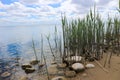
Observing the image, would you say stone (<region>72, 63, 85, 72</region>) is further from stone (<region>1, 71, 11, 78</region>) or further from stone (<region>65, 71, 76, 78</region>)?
stone (<region>1, 71, 11, 78</region>)

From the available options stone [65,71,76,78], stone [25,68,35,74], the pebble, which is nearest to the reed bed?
stone [65,71,76,78]

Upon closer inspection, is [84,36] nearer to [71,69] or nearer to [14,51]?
[71,69]

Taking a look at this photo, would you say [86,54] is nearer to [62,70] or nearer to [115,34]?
[62,70]

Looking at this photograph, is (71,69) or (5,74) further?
(5,74)

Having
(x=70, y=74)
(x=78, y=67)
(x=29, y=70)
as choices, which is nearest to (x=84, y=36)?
(x=78, y=67)

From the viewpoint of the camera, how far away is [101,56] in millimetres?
5160

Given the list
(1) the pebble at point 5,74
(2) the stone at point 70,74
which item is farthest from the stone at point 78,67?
(1) the pebble at point 5,74

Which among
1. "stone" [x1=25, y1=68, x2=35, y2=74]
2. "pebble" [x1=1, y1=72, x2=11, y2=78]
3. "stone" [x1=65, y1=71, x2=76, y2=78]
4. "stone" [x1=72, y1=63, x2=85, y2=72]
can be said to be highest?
"stone" [x1=72, y1=63, x2=85, y2=72]

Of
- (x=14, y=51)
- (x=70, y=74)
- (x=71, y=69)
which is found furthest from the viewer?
(x=14, y=51)

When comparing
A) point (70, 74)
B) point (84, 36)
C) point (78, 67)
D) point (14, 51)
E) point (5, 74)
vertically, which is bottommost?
point (14, 51)

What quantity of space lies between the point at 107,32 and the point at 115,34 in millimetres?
285

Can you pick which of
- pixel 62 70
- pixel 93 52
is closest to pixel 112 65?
pixel 93 52

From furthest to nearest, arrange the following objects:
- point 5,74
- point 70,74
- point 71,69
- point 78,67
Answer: point 5,74
point 71,69
point 78,67
point 70,74

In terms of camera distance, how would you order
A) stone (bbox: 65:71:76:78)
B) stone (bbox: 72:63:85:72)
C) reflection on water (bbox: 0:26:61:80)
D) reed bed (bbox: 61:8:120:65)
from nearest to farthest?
stone (bbox: 65:71:76:78) < stone (bbox: 72:63:85:72) < reed bed (bbox: 61:8:120:65) < reflection on water (bbox: 0:26:61:80)
